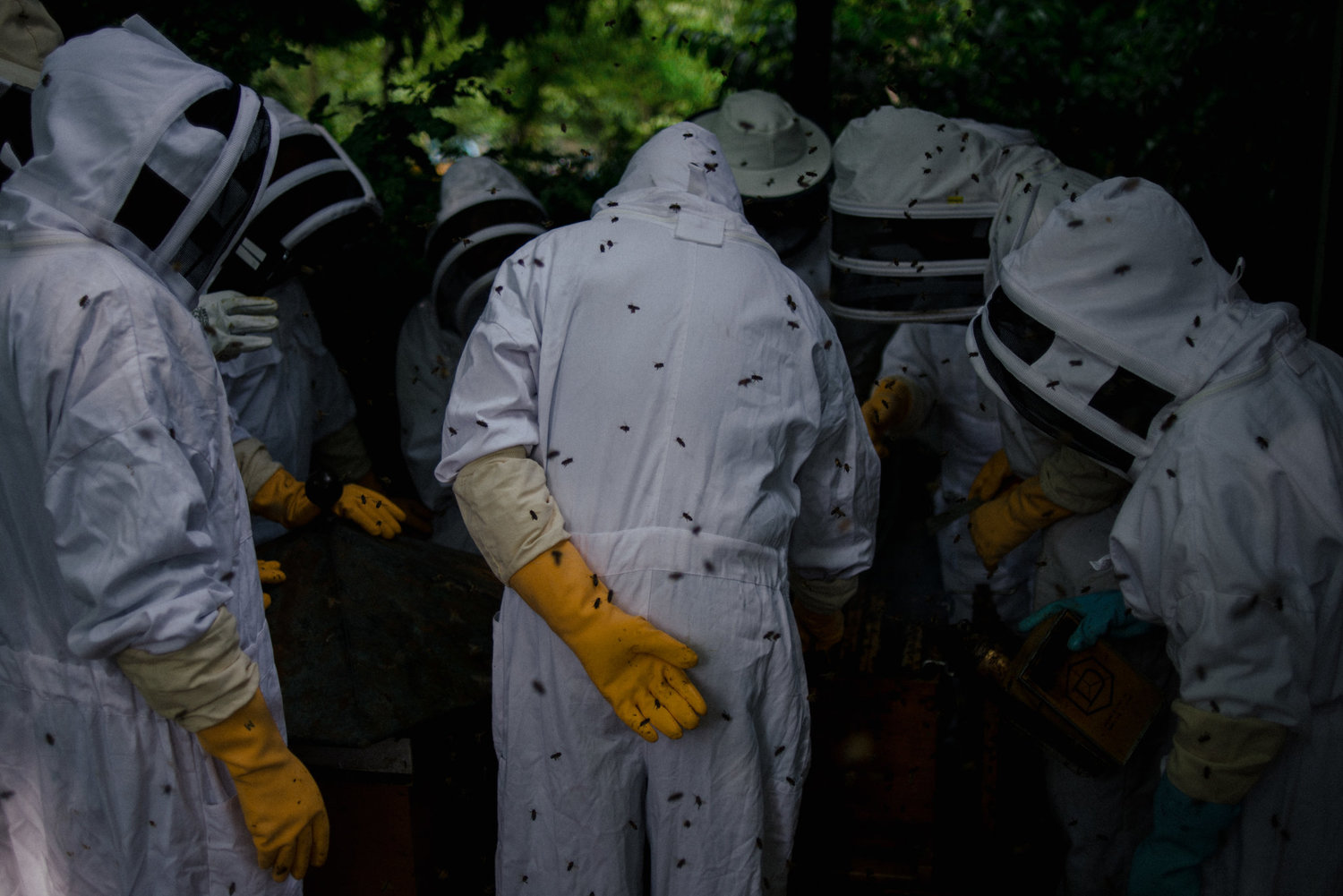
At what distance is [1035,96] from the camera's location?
4.91 m

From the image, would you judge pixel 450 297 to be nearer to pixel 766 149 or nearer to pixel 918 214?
pixel 766 149

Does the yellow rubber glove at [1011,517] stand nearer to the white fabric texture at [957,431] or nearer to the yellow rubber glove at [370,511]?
the white fabric texture at [957,431]

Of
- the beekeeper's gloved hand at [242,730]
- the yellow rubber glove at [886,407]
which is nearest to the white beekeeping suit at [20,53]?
the beekeeper's gloved hand at [242,730]

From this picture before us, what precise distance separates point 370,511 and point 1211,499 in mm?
2638

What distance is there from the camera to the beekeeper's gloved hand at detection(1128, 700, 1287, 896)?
2242 millimetres

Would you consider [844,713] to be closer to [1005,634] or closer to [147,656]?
[1005,634]

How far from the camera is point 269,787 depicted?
2.24m

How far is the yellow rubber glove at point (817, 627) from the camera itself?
321 centimetres

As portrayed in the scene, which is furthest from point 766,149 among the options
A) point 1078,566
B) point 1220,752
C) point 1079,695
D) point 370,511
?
point 1220,752

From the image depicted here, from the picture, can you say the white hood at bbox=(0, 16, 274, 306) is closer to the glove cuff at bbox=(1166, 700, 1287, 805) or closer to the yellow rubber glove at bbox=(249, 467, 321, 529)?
the yellow rubber glove at bbox=(249, 467, 321, 529)

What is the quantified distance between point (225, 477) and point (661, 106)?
6.36 metres

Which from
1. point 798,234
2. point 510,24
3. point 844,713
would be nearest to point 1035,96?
point 798,234

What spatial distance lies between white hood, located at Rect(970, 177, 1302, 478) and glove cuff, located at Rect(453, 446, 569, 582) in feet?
4.54

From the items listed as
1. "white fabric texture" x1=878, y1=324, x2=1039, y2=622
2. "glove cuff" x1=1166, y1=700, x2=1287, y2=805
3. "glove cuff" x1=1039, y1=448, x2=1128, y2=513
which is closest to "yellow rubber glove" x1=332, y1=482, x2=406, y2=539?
"white fabric texture" x1=878, y1=324, x2=1039, y2=622
